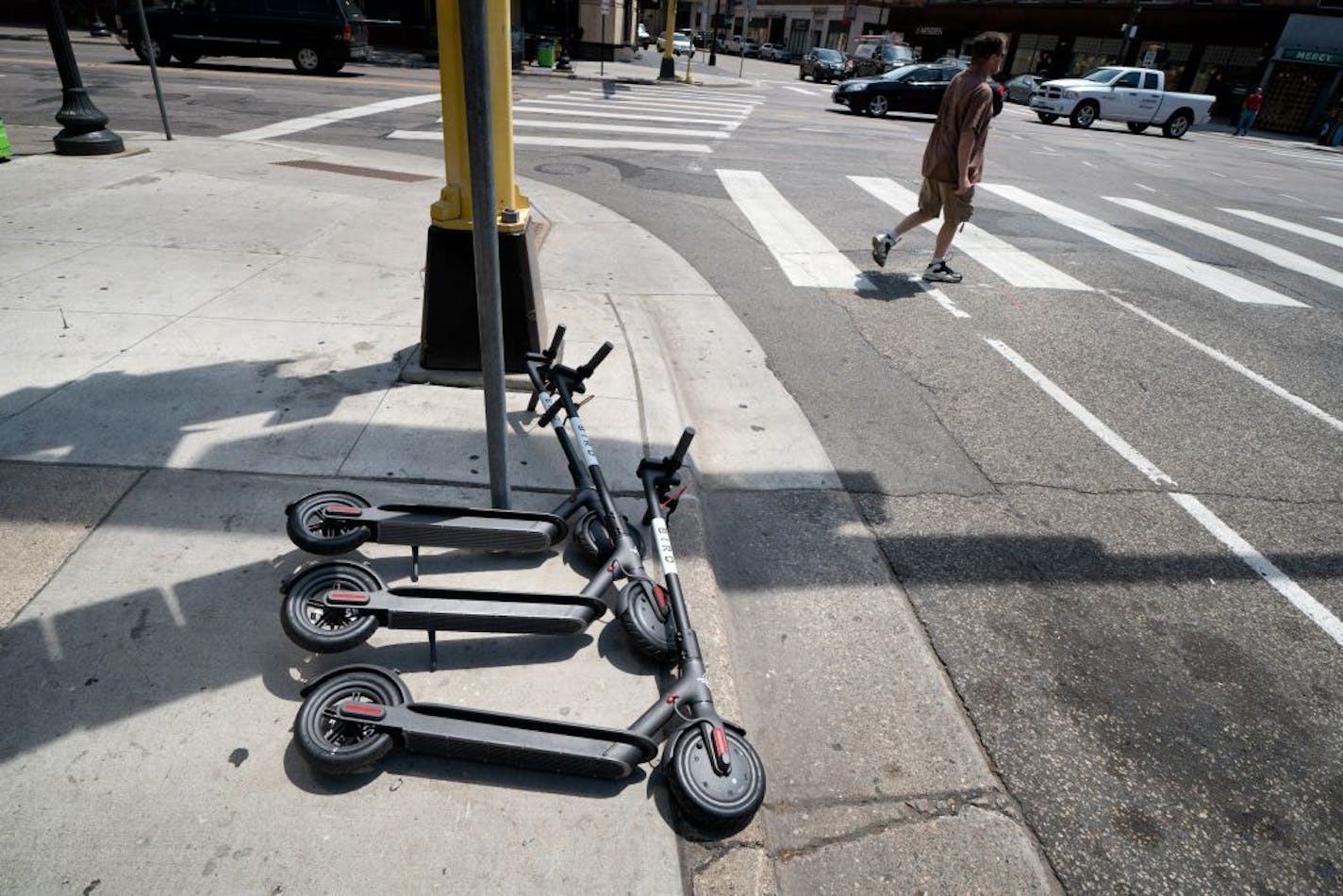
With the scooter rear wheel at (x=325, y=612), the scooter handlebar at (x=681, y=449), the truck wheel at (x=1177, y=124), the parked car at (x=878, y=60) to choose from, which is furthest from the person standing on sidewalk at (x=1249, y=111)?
the scooter rear wheel at (x=325, y=612)

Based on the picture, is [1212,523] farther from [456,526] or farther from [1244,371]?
[456,526]

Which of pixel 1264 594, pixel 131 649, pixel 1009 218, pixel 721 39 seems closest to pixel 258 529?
pixel 131 649

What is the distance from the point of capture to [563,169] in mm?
10852

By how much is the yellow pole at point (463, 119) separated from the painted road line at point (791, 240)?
3.58m

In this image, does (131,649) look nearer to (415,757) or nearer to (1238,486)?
(415,757)

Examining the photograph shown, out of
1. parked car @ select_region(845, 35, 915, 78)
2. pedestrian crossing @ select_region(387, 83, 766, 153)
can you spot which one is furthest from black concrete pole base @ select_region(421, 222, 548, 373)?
parked car @ select_region(845, 35, 915, 78)

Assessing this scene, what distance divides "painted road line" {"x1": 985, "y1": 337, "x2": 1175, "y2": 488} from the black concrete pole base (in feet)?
11.5

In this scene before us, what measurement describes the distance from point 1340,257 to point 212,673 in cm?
1296

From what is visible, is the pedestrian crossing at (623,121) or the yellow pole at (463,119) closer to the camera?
the yellow pole at (463,119)

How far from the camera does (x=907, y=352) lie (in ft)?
18.5

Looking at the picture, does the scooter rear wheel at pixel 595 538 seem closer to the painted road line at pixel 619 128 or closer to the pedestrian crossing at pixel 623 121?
the pedestrian crossing at pixel 623 121

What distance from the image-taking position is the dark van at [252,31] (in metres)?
18.1

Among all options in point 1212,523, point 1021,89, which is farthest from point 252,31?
point 1021,89

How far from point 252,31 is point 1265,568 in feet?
75.0
